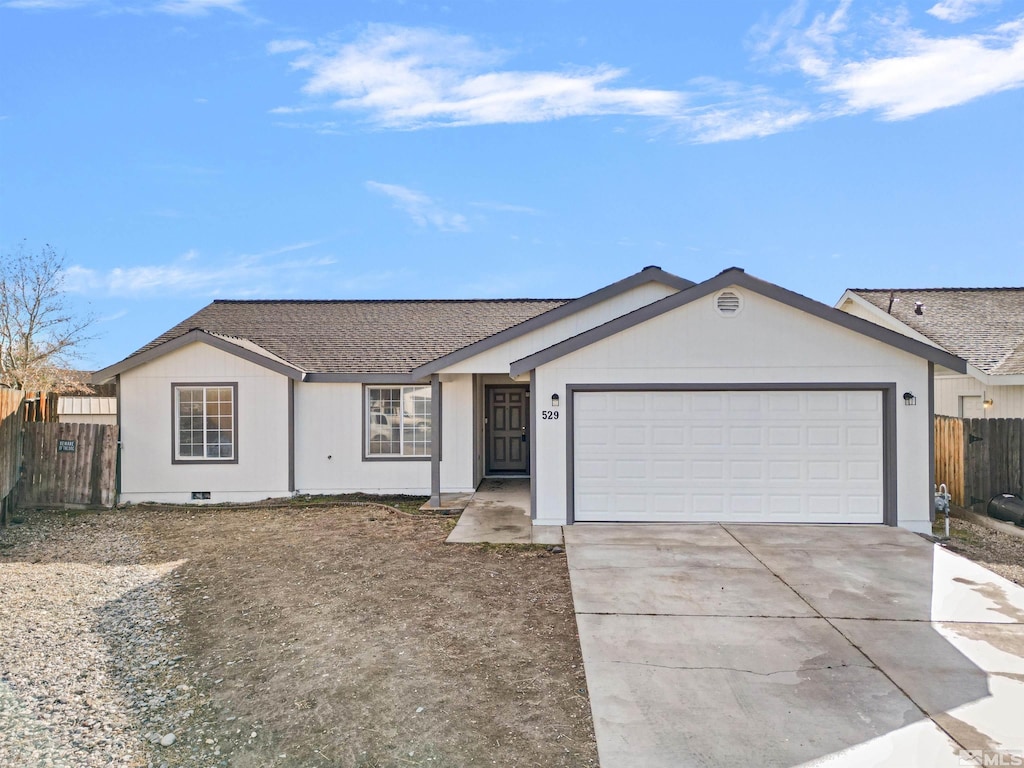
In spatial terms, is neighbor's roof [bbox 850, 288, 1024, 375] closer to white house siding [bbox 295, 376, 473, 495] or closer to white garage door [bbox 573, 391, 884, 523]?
white garage door [bbox 573, 391, 884, 523]

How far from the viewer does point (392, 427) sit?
12289 millimetres

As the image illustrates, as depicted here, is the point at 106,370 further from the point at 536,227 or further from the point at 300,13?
the point at 536,227

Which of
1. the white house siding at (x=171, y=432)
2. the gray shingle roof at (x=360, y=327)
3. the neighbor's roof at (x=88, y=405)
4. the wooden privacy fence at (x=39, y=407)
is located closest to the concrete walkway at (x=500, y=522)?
the gray shingle roof at (x=360, y=327)

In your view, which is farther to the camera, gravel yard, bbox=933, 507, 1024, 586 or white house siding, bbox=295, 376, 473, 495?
white house siding, bbox=295, 376, 473, 495

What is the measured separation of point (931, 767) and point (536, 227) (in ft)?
61.9

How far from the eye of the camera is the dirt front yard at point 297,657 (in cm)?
334

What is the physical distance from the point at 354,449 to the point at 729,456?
24.8 ft

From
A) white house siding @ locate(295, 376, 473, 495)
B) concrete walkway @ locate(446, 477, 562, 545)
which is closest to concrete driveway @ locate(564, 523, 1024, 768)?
concrete walkway @ locate(446, 477, 562, 545)

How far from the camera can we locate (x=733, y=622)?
507 centimetres

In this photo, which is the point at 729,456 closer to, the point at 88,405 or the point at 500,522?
the point at 500,522

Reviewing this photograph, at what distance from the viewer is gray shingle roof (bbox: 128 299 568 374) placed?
501 inches

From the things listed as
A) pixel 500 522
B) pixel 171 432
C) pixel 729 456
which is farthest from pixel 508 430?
pixel 171 432

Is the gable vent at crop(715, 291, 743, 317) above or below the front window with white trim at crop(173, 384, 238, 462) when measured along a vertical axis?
above

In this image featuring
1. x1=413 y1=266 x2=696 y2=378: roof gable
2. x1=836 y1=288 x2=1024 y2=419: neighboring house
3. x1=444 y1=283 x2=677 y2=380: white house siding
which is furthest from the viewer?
x1=836 y1=288 x2=1024 y2=419: neighboring house
